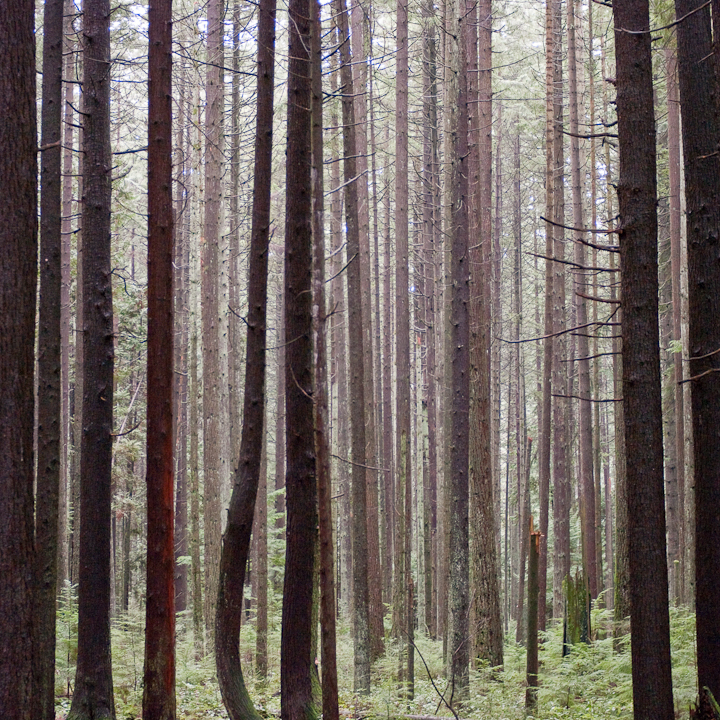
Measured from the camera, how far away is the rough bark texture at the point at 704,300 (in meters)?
6.80

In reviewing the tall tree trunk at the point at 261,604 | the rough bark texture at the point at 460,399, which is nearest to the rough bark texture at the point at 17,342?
the rough bark texture at the point at 460,399

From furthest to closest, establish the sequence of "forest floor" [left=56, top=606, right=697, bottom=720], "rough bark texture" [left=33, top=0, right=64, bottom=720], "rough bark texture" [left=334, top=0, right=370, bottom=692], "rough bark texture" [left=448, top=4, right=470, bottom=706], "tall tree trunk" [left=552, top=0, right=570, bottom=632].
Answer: "tall tree trunk" [left=552, top=0, right=570, bottom=632] → "rough bark texture" [left=334, top=0, right=370, bottom=692] → "rough bark texture" [left=448, top=4, right=470, bottom=706] → "forest floor" [left=56, top=606, right=697, bottom=720] → "rough bark texture" [left=33, top=0, right=64, bottom=720]

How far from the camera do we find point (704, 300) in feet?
23.4

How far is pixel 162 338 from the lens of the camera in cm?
736

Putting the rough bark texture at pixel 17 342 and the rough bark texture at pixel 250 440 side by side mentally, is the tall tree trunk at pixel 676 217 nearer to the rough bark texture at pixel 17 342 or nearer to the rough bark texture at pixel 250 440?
the rough bark texture at pixel 250 440

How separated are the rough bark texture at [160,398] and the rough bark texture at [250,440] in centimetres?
71

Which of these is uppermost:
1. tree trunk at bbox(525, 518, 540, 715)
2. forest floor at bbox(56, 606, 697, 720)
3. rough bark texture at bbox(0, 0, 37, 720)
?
rough bark texture at bbox(0, 0, 37, 720)

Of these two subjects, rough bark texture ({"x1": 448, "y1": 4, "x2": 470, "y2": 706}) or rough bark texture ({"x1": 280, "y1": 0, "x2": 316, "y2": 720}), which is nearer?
rough bark texture ({"x1": 280, "y1": 0, "x2": 316, "y2": 720})

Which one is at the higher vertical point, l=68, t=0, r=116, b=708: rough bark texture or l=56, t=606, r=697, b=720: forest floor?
l=68, t=0, r=116, b=708: rough bark texture

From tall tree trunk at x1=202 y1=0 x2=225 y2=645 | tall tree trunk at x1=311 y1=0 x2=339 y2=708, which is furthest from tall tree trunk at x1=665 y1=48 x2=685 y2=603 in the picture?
tall tree trunk at x1=311 y1=0 x2=339 y2=708

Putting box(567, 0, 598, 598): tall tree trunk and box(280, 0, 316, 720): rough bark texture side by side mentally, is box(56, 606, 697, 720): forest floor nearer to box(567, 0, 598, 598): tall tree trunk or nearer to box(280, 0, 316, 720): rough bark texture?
box(280, 0, 316, 720): rough bark texture

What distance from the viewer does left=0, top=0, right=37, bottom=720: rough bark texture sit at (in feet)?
16.5

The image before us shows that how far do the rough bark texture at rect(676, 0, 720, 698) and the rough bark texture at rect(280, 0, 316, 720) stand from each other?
3755 millimetres

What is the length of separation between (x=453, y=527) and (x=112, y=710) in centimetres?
477
